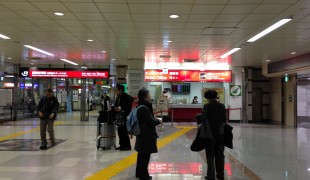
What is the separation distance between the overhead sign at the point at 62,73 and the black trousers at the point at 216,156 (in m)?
10.2

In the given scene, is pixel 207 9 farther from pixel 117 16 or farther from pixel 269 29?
pixel 269 29

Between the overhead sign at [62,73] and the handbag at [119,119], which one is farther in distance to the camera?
the overhead sign at [62,73]

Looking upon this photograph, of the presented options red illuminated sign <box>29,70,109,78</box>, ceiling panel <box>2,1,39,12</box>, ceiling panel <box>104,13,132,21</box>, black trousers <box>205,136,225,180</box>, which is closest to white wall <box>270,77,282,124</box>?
red illuminated sign <box>29,70,109,78</box>

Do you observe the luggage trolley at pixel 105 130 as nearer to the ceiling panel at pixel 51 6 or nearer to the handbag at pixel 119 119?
the handbag at pixel 119 119

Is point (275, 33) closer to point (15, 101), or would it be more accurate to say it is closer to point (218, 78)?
point (218, 78)

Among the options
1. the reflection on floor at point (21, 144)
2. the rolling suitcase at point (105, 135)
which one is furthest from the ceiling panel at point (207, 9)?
the reflection on floor at point (21, 144)

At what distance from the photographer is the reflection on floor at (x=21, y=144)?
804 cm

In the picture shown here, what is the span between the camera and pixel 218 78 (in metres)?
16.4

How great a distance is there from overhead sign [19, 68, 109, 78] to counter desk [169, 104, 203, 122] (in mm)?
4119

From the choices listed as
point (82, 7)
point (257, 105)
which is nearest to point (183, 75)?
point (257, 105)

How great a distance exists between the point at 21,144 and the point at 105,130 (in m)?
2.55

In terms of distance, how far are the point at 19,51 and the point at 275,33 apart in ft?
30.8

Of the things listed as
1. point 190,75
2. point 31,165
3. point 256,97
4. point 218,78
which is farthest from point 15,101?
point 256,97

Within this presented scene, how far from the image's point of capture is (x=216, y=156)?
5.23 metres
